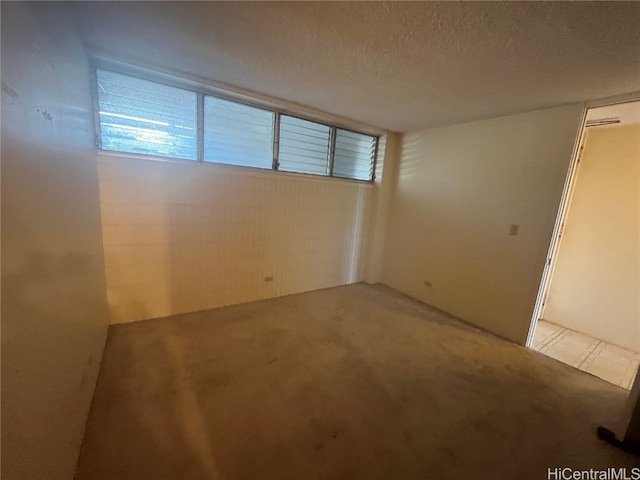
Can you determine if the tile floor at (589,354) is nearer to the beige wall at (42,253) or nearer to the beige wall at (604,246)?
the beige wall at (604,246)

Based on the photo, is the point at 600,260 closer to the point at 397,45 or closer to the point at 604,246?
the point at 604,246

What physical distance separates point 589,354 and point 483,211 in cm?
175

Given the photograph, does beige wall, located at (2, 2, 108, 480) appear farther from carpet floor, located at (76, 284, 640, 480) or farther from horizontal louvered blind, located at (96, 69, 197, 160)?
horizontal louvered blind, located at (96, 69, 197, 160)

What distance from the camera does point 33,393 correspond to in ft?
2.87

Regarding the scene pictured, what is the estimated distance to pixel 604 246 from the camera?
9.98 feet

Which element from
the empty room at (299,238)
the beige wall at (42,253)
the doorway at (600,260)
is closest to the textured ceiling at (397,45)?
the empty room at (299,238)

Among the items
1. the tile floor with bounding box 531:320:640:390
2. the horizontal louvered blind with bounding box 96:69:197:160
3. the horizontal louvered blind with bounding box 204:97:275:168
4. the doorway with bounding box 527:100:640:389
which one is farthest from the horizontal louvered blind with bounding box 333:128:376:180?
the tile floor with bounding box 531:320:640:390

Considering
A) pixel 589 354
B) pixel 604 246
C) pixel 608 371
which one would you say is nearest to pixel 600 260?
pixel 604 246

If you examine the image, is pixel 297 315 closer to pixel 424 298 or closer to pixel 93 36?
pixel 424 298

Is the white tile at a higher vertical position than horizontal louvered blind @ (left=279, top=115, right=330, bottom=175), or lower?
lower

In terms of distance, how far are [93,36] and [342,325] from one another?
3006mm

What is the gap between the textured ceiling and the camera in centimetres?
133

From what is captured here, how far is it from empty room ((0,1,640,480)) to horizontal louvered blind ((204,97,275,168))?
2cm

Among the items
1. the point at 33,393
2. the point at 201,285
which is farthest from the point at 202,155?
the point at 33,393
